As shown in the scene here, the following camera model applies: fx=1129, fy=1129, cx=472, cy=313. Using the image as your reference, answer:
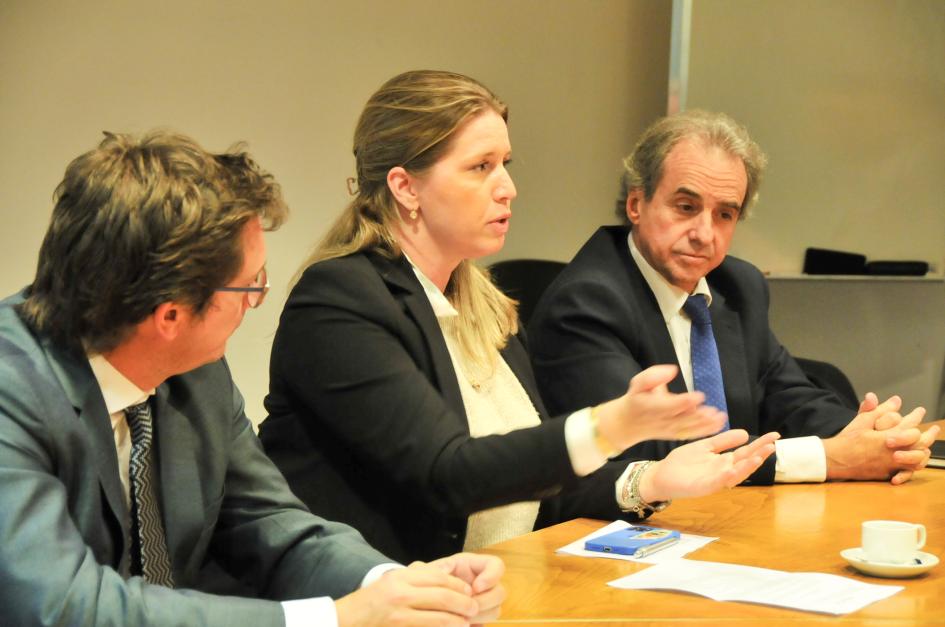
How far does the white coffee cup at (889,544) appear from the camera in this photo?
167 cm

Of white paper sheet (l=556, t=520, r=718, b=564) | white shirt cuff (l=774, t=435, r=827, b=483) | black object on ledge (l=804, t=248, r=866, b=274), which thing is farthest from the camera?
black object on ledge (l=804, t=248, r=866, b=274)

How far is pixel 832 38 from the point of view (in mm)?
4855

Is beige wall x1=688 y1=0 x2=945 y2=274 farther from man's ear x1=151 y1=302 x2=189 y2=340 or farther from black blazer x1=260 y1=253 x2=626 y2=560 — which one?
man's ear x1=151 y1=302 x2=189 y2=340

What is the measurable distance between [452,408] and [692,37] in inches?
114

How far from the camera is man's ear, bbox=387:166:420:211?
230cm

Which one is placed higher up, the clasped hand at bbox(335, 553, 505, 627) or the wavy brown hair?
the wavy brown hair

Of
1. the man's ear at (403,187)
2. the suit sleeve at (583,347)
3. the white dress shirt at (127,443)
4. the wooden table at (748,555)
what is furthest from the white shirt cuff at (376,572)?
the suit sleeve at (583,347)

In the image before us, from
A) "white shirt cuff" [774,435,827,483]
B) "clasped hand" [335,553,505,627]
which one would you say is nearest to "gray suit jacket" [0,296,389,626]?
"clasped hand" [335,553,505,627]

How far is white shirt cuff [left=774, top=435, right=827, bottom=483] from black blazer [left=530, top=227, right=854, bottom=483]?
0.05m

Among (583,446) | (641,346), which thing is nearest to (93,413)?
(583,446)

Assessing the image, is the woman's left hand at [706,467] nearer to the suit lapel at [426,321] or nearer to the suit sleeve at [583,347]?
the suit lapel at [426,321]

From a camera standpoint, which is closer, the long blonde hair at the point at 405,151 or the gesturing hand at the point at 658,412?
the gesturing hand at the point at 658,412

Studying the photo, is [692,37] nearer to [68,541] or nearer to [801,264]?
[801,264]

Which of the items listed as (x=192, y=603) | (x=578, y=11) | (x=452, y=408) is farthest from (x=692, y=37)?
(x=192, y=603)
